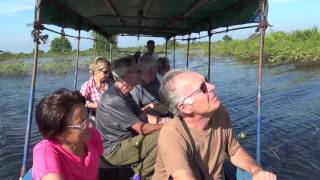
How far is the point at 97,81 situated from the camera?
20.4 ft

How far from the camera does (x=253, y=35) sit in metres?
4.63

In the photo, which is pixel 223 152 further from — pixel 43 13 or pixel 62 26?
pixel 62 26

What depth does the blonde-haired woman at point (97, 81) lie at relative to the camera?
6.04 m

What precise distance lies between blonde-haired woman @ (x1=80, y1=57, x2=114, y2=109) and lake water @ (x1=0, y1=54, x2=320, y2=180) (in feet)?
9.02

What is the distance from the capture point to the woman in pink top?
252cm

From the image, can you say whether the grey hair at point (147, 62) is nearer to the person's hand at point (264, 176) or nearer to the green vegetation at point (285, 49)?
the person's hand at point (264, 176)

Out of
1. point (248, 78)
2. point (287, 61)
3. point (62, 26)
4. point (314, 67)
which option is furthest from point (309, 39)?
point (62, 26)

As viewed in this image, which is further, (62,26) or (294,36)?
(294,36)

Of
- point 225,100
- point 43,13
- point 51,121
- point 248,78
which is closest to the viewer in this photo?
point 51,121

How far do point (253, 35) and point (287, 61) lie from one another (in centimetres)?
2015

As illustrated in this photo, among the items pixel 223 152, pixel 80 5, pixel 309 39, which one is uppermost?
pixel 309 39

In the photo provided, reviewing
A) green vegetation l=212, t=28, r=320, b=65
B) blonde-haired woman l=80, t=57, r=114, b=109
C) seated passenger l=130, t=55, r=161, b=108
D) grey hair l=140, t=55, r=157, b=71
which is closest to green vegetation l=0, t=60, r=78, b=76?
green vegetation l=212, t=28, r=320, b=65

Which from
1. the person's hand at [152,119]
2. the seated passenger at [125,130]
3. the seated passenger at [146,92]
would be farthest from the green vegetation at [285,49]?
the seated passenger at [125,130]

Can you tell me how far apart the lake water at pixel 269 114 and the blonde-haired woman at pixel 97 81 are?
275 centimetres
